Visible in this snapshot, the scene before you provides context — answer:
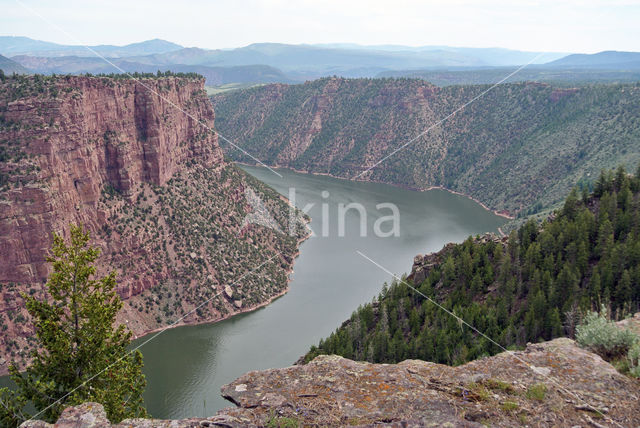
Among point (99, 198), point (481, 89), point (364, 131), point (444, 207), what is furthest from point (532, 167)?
point (99, 198)

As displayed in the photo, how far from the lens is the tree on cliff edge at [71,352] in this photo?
50.3 ft

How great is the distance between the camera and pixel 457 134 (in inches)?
6186

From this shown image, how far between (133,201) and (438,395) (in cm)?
5936

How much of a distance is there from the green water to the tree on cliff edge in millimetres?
28149

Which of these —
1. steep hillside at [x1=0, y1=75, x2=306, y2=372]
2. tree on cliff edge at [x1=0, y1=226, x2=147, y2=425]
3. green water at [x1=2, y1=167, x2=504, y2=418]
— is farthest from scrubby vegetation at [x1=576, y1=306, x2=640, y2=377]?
steep hillside at [x1=0, y1=75, x2=306, y2=372]

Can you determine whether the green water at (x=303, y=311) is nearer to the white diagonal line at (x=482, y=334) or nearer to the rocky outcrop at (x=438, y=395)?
the white diagonal line at (x=482, y=334)

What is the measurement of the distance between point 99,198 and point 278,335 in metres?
28.2

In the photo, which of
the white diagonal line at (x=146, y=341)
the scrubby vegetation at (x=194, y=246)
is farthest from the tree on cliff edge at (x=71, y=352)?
the scrubby vegetation at (x=194, y=246)

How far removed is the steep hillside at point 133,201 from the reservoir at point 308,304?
419 centimetres

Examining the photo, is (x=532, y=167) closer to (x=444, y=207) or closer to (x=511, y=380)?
(x=444, y=207)

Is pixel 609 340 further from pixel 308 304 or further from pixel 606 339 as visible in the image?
pixel 308 304

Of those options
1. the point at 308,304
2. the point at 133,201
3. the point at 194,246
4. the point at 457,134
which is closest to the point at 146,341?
the point at 194,246

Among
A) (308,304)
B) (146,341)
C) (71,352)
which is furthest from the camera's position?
(308,304)

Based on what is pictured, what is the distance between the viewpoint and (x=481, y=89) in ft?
540
